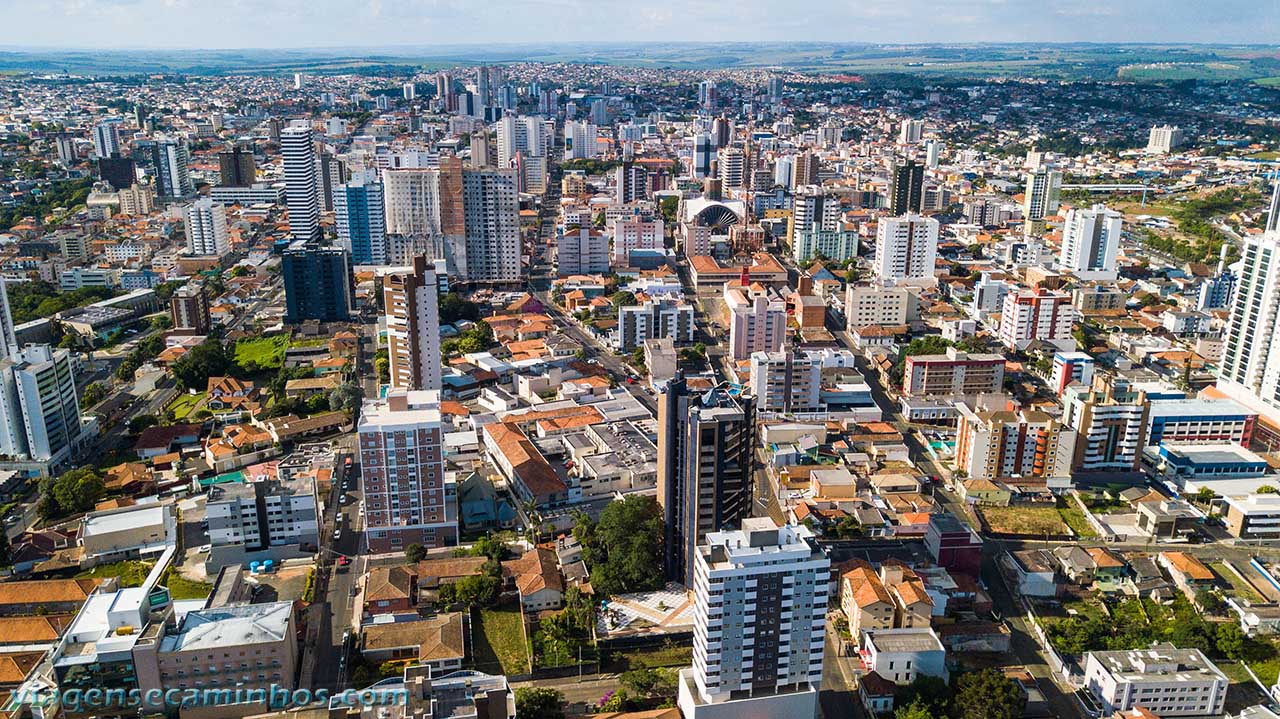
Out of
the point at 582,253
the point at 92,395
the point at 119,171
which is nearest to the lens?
the point at 92,395

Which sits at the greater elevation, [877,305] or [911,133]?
[911,133]

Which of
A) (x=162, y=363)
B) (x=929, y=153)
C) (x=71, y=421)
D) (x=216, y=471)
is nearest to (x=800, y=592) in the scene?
(x=216, y=471)

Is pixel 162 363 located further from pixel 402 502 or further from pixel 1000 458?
pixel 1000 458

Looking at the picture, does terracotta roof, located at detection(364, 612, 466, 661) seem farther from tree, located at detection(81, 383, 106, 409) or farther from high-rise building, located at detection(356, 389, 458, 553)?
tree, located at detection(81, 383, 106, 409)

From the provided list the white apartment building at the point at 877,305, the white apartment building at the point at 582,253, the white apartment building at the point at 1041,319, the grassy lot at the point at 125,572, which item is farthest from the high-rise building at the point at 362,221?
the white apartment building at the point at 1041,319

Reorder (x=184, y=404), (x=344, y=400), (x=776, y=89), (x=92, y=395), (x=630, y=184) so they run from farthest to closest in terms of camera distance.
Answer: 1. (x=776, y=89)
2. (x=630, y=184)
3. (x=184, y=404)
4. (x=92, y=395)
5. (x=344, y=400)

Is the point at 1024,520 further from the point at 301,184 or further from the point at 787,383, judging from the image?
the point at 301,184

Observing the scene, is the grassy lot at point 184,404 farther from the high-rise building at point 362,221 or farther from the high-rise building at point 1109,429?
the high-rise building at point 1109,429

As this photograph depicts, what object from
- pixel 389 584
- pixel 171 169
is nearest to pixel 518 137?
pixel 171 169
